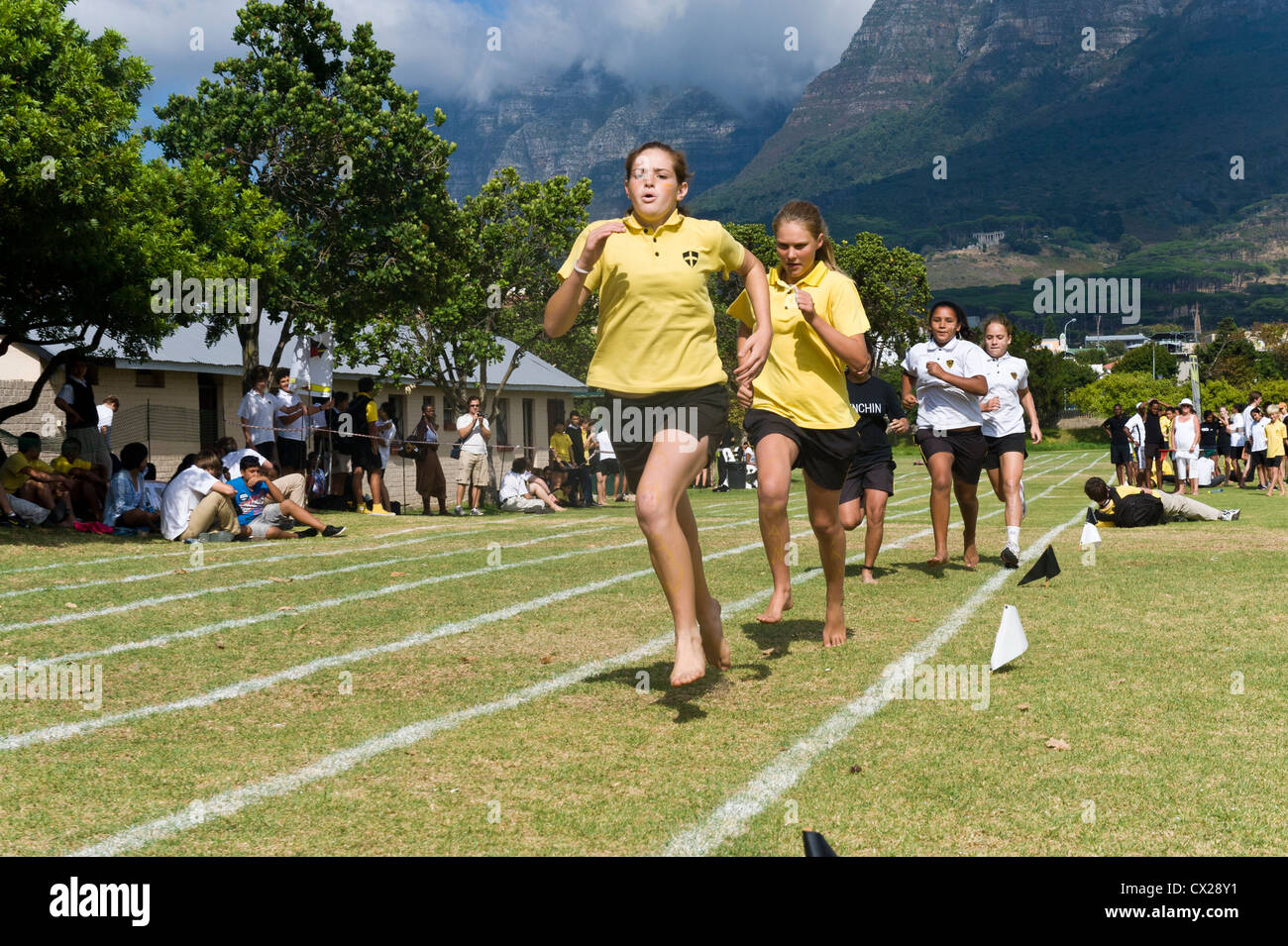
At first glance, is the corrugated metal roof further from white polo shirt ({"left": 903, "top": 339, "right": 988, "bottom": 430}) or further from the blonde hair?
the blonde hair

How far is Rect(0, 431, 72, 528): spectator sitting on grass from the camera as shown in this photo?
1430 cm

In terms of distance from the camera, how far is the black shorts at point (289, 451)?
1759 cm

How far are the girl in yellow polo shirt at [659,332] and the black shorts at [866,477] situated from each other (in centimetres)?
526

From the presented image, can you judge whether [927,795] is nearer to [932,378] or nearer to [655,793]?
[655,793]

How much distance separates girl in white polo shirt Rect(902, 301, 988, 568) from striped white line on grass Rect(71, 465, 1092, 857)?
14.4ft

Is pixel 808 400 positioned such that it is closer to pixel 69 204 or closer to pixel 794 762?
pixel 794 762

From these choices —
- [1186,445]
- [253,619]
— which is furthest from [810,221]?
[1186,445]

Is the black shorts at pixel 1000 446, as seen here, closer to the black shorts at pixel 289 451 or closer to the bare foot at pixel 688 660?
the bare foot at pixel 688 660

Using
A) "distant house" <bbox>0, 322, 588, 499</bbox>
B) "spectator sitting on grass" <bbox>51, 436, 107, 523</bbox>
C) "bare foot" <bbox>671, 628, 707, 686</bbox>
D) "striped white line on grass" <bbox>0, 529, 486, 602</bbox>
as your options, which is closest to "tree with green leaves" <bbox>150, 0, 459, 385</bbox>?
"distant house" <bbox>0, 322, 588, 499</bbox>

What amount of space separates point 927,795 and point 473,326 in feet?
89.1

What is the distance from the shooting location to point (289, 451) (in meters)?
17.7

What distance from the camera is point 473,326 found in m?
30.2

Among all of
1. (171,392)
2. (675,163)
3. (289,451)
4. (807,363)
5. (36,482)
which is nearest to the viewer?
(675,163)

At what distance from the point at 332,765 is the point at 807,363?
372 centimetres
